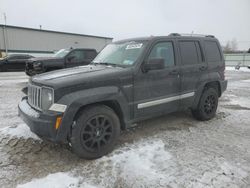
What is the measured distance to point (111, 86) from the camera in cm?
328

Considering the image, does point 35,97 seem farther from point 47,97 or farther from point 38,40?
point 38,40

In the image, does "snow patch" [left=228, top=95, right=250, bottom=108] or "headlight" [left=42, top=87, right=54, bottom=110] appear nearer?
"headlight" [left=42, top=87, right=54, bottom=110]

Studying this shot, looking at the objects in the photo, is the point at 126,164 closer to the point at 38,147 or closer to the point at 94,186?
the point at 94,186

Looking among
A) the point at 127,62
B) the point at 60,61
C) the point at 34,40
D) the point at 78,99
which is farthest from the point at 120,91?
the point at 34,40

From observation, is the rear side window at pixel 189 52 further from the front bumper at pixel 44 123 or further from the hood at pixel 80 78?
the front bumper at pixel 44 123

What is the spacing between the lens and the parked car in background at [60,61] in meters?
9.07

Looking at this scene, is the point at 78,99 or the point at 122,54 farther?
the point at 122,54

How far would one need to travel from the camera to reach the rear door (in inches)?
171

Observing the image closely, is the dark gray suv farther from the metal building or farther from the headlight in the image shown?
the metal building

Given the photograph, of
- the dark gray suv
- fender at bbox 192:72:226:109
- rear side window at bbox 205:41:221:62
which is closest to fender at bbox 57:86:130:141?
the dark gray suv

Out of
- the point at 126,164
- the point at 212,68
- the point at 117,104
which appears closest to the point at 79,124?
the point at 117,104

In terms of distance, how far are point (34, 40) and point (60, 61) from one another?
75.1ft

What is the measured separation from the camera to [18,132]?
416 centimetres

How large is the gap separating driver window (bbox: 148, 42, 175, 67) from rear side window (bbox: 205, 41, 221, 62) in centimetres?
119
